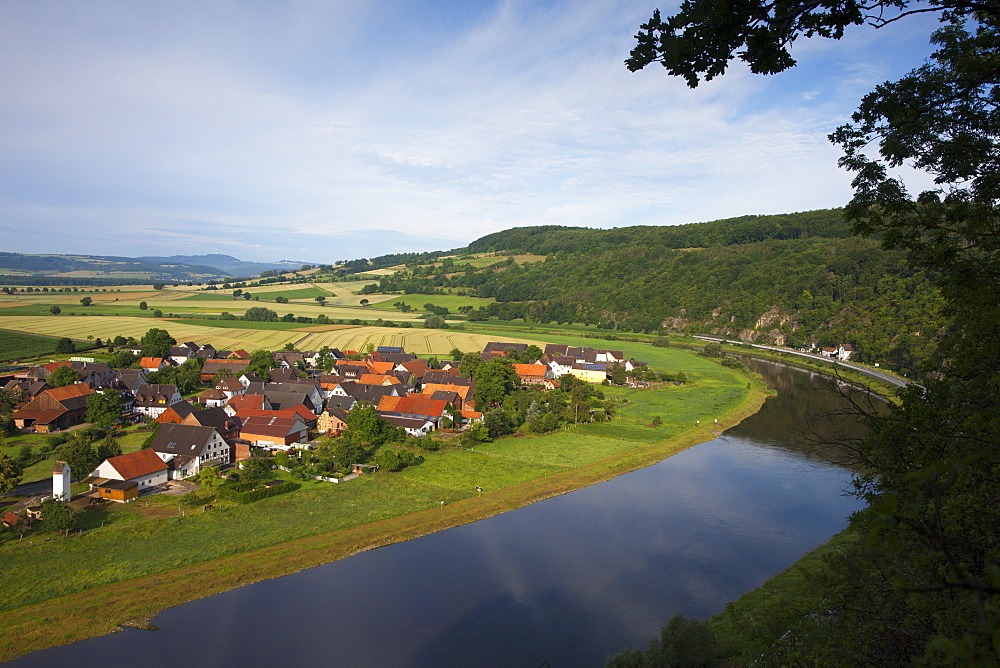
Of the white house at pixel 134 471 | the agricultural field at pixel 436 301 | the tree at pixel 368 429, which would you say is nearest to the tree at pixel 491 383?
the tree at pixel 368 429

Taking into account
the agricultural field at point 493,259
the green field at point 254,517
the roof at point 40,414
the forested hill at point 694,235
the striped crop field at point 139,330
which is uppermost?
the forested hill at point 694,235

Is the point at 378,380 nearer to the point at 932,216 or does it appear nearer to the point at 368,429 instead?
the point at 368,429

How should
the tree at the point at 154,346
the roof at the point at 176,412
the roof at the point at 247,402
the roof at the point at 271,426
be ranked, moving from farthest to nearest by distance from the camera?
the tree at the point at 154,346 < the roof at the point at 247,402 < the roof at the point at 176,412 < the roof at the point at 271,426

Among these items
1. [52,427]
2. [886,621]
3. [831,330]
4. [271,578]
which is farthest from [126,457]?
[831,330]

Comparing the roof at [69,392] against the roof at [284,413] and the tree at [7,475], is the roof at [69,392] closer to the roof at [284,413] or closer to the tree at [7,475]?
the roof at [284,413]

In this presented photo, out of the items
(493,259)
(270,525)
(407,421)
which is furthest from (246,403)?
(493,259)

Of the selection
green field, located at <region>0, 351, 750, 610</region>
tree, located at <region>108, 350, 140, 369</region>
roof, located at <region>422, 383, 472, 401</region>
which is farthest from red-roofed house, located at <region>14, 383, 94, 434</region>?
roof, located at <region>422, 383, 472, 401</region>
